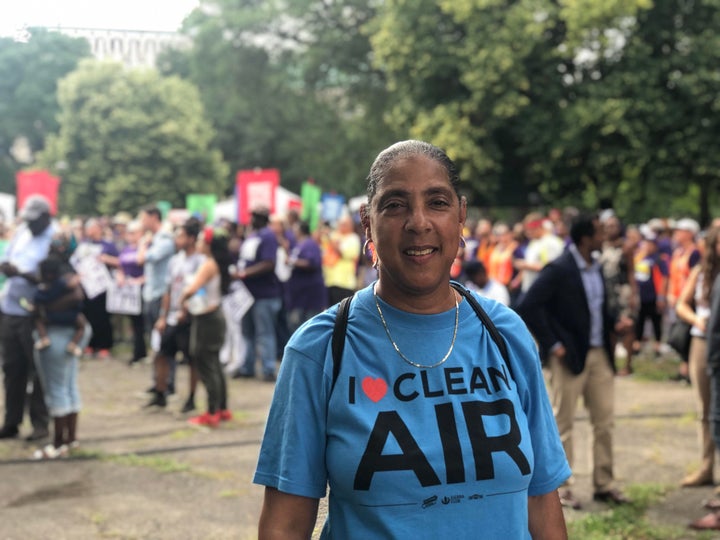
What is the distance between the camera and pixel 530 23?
27.5 m

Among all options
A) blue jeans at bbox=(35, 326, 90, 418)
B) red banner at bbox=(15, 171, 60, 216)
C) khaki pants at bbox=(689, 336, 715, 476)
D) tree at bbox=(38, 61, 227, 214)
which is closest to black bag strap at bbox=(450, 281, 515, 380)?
khaki pants at bbox=(689, 336, 715, 476)

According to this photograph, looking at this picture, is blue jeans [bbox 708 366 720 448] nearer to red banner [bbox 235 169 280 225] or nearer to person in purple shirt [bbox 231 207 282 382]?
person in purple shirt [bbox 231 207 282 382]

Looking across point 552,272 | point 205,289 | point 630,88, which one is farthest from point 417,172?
point 630,88

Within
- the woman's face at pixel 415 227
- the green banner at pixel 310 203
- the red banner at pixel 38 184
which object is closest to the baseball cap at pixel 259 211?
the red banner at pixel 38 184

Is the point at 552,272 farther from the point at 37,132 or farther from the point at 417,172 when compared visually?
the point at 37,132

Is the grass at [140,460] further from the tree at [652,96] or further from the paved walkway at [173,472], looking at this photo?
the tree at [652,96]

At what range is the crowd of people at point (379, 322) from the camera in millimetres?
2188

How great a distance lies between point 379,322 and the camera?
7.45 feet

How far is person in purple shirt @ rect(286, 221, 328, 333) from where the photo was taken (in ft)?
40.2

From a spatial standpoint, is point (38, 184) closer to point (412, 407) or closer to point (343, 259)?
point (343, 259)

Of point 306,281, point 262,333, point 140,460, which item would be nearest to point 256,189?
point 306,281

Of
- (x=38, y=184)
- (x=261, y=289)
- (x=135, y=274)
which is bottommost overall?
(x=261, y=289)

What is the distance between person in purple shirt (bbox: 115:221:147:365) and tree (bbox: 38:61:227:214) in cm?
3494

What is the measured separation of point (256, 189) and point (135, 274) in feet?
12.6
